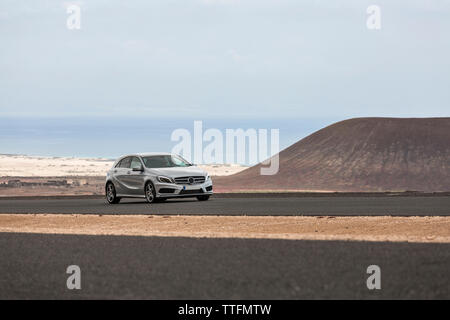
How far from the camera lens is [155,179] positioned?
98.0ft

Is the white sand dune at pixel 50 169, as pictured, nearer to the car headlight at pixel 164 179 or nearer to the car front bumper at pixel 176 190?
the car front bumper at pixel 176 190

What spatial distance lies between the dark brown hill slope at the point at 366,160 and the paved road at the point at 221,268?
89.9 metres

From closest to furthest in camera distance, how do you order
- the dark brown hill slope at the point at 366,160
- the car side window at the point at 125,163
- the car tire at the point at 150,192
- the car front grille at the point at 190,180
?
1. the car front grille at the point at 190,180
2. the car tire at the point at 150,192
3. the car side window at the point at 125,163
4. the dark brown hill slope at the point at 366,160

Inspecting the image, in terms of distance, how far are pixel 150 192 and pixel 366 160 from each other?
295 ft

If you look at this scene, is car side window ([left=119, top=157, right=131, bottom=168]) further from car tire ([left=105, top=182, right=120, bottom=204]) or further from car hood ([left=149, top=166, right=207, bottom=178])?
car hood ([left=149, top=166, right=207, bottom=178])

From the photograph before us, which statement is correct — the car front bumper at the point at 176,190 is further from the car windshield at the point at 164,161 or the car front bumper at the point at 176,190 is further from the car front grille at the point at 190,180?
the car windshield at the point at 164,161

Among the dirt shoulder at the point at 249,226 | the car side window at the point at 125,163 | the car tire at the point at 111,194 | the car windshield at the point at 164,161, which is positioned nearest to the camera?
the dirt shoulder at the point at 249,226

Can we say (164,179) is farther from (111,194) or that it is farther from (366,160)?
(366,160)

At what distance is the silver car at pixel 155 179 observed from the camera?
97.9 ft

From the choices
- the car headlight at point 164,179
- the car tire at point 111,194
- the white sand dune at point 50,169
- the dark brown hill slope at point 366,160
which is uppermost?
the car headlight at point 164,179

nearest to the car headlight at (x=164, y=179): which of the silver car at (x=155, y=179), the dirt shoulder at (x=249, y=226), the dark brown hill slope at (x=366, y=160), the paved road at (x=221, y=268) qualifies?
the silver car at (x=155, y=179)

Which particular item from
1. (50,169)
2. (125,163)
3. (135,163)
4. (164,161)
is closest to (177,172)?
(164,161)

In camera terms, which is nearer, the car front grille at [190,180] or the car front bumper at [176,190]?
the car front bumper at [176,190]

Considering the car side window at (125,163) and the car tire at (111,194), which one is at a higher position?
the car side window at (125,163)
